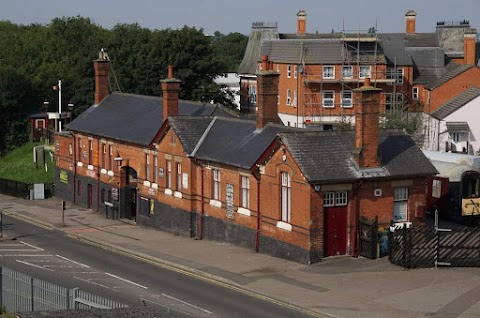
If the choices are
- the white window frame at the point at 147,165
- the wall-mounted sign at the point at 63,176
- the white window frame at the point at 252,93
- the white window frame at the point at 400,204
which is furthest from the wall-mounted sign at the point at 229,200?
the white window frame at the point at 252,93

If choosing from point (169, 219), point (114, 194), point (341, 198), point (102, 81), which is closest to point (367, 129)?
point (341, 198)

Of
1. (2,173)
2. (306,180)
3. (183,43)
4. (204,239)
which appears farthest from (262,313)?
(183,43)

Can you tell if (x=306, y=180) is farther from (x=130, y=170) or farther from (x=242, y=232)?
(x=130, y=170)

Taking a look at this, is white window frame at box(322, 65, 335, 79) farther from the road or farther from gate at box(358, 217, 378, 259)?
gate at box(358, 217, 378, 259)

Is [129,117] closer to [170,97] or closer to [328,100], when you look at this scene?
[170,97]

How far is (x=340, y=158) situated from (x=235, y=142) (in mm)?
7216

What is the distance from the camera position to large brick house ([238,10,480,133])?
90.1m

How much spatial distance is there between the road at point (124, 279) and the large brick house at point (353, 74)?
44.3 metres

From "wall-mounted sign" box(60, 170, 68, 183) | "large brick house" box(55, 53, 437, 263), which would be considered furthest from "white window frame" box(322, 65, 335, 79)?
"large brick house" box(55, 53, 437, 263)

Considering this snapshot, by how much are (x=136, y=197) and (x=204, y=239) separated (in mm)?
8173

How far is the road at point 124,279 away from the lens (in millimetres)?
34219

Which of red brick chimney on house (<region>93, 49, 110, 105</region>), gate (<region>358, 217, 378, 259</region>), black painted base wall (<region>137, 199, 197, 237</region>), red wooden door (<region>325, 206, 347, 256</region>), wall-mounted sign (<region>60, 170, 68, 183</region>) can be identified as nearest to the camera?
gate (<region>358, 217, 378, 259</region>)

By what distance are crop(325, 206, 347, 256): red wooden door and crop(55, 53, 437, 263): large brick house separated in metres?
0.04

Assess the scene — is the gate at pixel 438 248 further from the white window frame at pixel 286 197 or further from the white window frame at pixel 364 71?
the white window frame at pixel 364 71
